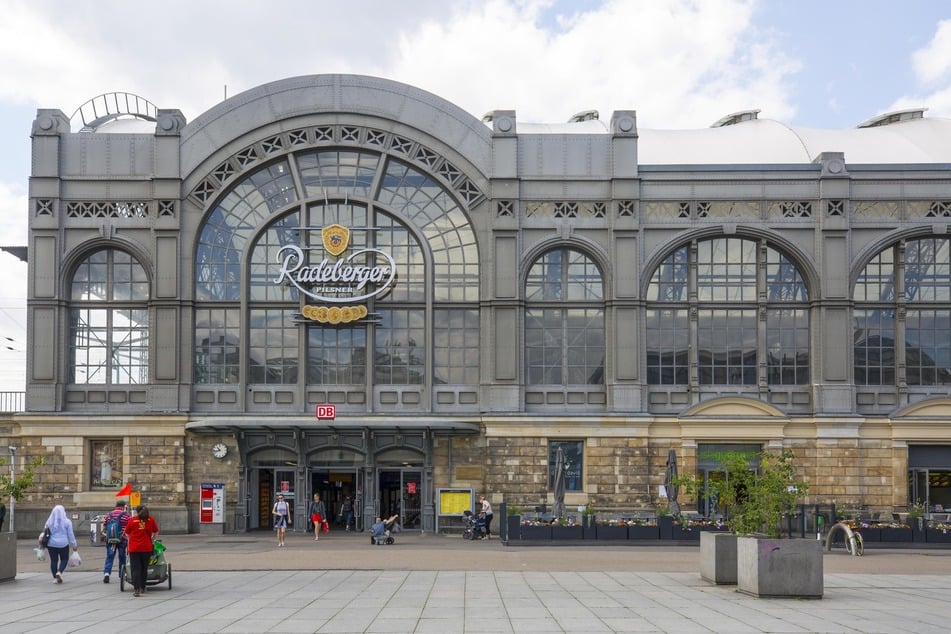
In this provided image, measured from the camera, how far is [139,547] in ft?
71.7

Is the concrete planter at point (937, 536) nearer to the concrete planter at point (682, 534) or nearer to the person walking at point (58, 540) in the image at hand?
the concrete planter at point (682, 534)

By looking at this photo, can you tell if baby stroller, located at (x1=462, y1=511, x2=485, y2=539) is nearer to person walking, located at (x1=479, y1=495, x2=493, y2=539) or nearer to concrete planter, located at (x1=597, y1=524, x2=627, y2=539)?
person walking, located at (x1=479, y1=495, x2=493, y2=539)

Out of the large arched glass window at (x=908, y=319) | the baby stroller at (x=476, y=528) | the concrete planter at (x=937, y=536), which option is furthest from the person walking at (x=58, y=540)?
the large arched glass window at (x=908, y=319)

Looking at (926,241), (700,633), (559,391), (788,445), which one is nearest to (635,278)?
(559,391)

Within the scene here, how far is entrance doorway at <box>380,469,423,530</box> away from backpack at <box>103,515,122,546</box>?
20.4m

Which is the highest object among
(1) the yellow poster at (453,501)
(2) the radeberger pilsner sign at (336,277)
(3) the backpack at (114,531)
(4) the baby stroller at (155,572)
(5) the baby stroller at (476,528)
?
(2) the radeberger pilsner sign at (336,277)

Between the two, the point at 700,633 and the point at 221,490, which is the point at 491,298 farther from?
the point at 700,633

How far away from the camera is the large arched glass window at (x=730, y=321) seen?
4459cm

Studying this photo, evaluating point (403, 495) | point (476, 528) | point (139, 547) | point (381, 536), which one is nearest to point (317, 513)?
point (381, 536)

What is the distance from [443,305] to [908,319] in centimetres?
1979

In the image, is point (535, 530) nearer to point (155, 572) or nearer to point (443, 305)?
point (443, 305)

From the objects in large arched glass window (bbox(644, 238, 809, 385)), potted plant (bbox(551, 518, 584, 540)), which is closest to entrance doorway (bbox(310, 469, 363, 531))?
potted plant (bbox(551, 518, 584, 540))

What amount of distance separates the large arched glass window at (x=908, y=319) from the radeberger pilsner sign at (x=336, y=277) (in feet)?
66.5

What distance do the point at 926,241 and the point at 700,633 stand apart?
33.3 metres
